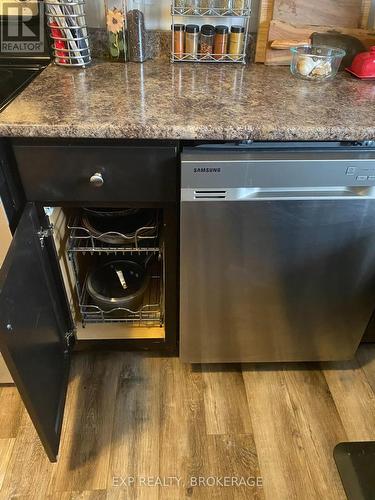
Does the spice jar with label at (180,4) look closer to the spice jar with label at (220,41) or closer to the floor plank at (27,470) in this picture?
the spice jar with label at (220,41)

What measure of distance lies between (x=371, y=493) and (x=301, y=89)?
1.24m

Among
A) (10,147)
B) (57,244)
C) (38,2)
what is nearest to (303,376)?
(57,244)

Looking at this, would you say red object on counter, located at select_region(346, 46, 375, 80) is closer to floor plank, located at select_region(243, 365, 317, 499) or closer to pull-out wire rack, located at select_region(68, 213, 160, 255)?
pull-out wire rack, located at select_region(68, 213, 160, 255)

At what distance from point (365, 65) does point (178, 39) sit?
623mm

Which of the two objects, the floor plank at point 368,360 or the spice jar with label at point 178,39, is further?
the floor plank at point 368,360

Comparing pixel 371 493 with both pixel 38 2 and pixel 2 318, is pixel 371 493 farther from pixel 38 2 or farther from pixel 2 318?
pixel 38 2

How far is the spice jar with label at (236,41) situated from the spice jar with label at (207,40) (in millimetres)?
65

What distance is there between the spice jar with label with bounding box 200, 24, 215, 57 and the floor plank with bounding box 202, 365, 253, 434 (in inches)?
45.3

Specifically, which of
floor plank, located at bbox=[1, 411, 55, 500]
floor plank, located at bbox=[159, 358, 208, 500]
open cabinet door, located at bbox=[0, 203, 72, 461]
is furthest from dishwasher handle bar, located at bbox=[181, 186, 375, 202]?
floor plank, located at bbox=[1, 411, 55, 500]

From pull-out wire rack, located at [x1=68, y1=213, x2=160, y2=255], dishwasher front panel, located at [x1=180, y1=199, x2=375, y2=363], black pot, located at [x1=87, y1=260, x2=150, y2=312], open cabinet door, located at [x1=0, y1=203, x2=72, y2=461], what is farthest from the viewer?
black pot, located at [x1=87, y1=260, x2=150, y2=312]

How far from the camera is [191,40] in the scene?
137 cm

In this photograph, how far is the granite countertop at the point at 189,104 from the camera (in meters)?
0.96

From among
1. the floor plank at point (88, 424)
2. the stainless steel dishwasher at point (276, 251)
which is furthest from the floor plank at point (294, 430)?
the floor plank at point (88, 424)

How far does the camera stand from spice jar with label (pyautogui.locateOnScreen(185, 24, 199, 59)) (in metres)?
A: 1.34
